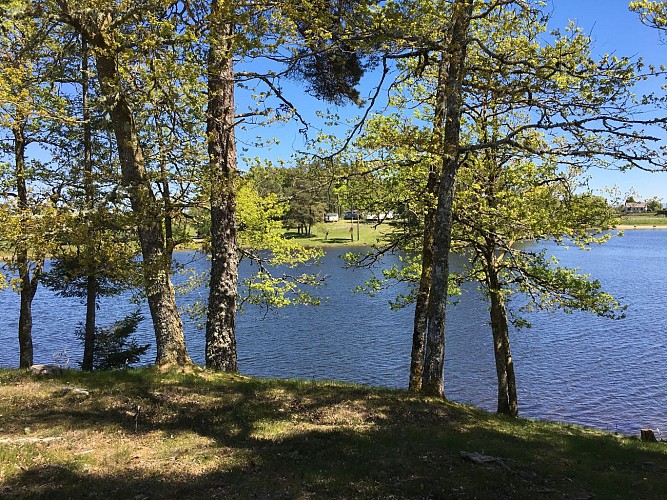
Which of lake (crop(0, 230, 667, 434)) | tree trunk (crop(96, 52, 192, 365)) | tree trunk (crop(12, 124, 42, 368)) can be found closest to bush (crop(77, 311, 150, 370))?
tree trunk (crop(12, 124, 42, 368))

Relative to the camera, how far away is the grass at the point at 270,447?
609 cm

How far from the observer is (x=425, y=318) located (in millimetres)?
12969

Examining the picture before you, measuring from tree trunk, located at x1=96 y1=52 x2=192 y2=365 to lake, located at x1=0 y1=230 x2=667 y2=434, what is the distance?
5.41m

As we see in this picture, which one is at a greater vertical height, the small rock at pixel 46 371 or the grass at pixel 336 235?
the grass at pixel 336 235

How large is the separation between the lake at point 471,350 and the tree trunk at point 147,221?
541cm

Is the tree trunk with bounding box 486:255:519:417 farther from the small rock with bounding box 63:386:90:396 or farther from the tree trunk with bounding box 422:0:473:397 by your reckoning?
the small rock with bounding box 63:386:90:396

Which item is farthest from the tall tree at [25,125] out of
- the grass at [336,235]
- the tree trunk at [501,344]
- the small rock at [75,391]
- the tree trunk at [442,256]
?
the grass at [336,235]

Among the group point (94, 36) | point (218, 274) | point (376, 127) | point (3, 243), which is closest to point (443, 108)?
point (376, 127)

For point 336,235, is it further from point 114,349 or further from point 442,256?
point 442,256

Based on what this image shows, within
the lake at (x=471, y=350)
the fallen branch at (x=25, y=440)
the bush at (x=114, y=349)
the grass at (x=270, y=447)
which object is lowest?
the lake at (x=471, y=350)

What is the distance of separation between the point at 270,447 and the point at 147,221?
5274mm

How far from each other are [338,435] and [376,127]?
757 centimetres

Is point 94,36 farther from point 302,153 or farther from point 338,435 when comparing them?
point 338,435

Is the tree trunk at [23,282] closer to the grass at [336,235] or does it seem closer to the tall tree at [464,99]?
the tall tree at [464,99]
